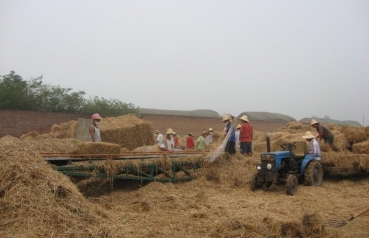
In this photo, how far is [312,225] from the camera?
6.36m

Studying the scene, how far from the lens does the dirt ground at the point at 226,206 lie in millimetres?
6082

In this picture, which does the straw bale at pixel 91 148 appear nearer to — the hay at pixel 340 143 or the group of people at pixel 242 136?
the group of people at pixel 242 136

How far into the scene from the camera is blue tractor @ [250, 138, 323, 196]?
32.2ft

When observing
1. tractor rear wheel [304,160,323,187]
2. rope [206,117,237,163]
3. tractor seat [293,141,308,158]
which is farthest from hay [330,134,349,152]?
rope [206,117,237,163]

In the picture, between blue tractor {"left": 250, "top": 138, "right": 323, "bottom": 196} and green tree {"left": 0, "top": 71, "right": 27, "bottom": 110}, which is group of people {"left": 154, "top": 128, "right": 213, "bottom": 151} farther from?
green tree {"left": 0, "top": 71, "right": 27, "bottom": 110}

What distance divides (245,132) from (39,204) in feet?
25.4

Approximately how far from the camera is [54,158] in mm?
8258

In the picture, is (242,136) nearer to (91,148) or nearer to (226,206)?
(226,206)

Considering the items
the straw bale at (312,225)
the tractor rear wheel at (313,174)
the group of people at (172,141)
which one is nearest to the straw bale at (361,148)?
the tractor rear wheel at (313,174)

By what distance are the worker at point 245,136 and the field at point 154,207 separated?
2.03 meters

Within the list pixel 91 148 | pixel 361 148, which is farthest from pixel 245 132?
pixel 91 148

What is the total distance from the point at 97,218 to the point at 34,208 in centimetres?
95

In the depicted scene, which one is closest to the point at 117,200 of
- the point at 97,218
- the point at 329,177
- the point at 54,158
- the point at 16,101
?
the point at 54,158

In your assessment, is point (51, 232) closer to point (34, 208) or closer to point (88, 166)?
point (34, 208)
